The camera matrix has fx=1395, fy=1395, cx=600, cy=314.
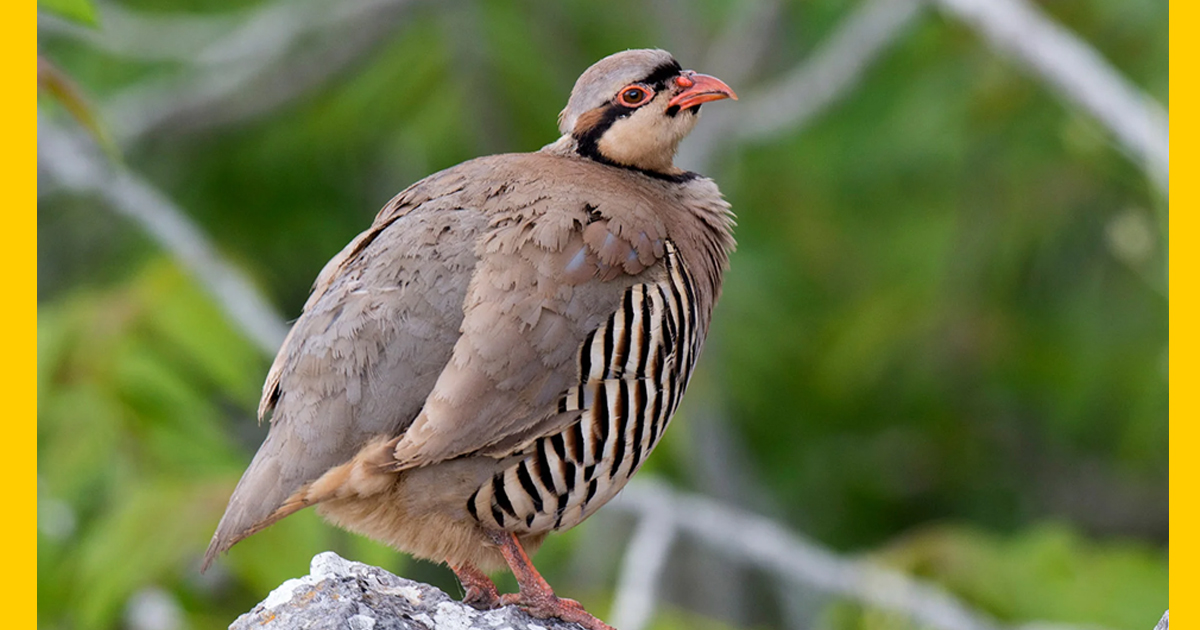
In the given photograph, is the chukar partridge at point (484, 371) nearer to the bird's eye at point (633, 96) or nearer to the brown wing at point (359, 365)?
the brown wing at point (359, 365)

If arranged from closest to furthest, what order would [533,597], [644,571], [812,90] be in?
[533,597] → [644,571] → [812,90]

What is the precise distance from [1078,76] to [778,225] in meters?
5.09

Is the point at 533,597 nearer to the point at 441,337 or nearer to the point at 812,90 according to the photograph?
the point at 441,337

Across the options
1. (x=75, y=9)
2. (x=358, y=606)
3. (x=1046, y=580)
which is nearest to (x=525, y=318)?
(x=358, y=606)

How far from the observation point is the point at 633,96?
17.5 ft

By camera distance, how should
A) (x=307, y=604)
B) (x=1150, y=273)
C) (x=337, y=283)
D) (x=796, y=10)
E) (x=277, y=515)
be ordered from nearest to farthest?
(x=307, y=604), (x=277, y=515), (x=337, y=283), (x=1150, y=273), (x=796, y=10)

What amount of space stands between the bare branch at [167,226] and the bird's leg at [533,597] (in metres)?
3.92

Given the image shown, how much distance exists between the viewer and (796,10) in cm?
1348

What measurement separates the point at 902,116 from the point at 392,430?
8.42 metres

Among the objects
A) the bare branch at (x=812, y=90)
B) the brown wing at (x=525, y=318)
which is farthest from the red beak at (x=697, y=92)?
the bare branch at (x=812, y=90)

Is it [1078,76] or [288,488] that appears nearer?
[288,488]

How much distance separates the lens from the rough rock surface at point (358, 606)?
382 cm

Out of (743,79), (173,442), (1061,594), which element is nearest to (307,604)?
(173,442)

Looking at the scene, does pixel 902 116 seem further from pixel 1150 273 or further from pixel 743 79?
pixel 1150 273
